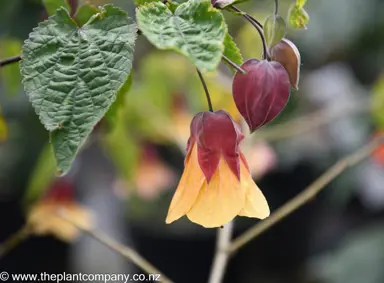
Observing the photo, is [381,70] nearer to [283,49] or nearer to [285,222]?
[285,222]

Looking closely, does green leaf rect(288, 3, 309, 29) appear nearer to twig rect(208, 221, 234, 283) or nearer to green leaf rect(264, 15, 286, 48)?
green leaf rect(264, 15, 286, 48)

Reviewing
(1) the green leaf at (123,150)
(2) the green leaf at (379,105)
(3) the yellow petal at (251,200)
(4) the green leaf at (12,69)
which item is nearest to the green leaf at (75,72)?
(3) the yellow petal at (251,200)

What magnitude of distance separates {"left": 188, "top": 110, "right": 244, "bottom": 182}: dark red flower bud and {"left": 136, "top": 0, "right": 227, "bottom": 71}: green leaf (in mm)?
94

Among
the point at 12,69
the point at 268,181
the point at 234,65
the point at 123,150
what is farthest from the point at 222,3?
the point at 268,181

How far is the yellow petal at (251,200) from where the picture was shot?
0.43 m

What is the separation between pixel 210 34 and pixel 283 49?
8 centimetres

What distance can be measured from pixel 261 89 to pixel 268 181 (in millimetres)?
1271

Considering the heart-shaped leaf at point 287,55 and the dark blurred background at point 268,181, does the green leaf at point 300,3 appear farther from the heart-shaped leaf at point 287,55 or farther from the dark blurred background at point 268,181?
the dark blurred background at point 268,181

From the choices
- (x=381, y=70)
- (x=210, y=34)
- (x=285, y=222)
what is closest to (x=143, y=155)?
(x=285, y=222)

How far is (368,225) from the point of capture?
5.19 feet

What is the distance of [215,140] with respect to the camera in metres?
0.46

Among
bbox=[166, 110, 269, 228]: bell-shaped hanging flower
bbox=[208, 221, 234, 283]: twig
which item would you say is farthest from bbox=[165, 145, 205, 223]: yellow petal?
bbox=[208, 221, 234, 283]: twig

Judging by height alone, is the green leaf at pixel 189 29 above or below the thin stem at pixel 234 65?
above

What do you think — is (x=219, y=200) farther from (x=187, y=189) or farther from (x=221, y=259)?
(x=221, y=259)
